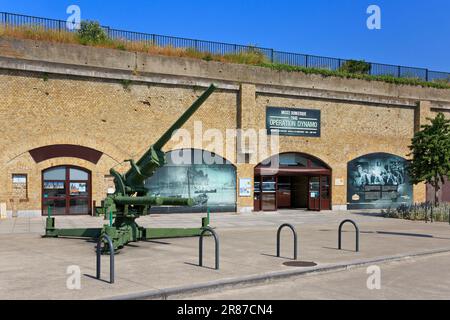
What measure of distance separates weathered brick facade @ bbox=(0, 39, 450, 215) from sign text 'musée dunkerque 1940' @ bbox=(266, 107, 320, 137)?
351 mm

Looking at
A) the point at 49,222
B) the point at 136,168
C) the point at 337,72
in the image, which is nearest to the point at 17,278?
the point at 136,168

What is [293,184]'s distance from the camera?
31.3 metres

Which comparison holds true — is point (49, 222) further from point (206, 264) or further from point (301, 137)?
point (301, 137)

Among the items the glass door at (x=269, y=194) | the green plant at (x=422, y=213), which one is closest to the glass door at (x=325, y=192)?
the glass door at (x=269, y=194)

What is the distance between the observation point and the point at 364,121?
99.7 ft

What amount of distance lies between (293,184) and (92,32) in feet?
49.2

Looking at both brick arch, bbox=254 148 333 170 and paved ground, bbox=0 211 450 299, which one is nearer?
paved ground, bbox=0 211 450 299

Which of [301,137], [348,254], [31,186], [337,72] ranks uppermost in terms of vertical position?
[337,72]

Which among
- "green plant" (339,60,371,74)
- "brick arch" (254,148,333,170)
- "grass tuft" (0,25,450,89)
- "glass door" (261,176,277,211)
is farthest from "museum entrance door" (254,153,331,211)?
"green plant" (339,60,371,74)

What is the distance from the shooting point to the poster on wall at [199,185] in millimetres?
24797

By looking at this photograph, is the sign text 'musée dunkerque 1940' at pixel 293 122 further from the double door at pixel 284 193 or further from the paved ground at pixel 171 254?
the paved ground at pixel 171 254

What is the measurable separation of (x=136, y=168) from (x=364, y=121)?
66.9ft

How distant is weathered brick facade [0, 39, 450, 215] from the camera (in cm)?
2184

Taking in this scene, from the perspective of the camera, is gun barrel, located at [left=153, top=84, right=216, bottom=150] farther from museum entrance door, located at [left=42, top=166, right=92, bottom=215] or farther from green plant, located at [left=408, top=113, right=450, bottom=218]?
green plant, located at [left=408, top=113, right=450, bottom=218]
